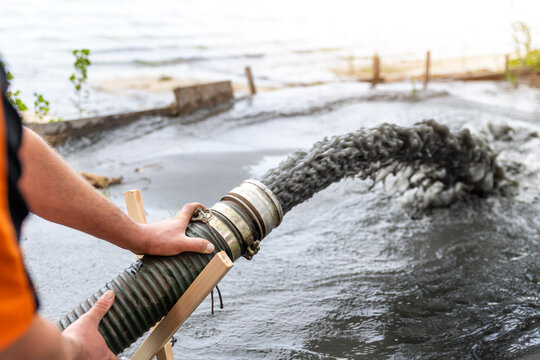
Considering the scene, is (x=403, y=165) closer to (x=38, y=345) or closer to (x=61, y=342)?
(x=61, y=342)

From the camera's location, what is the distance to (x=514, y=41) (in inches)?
434

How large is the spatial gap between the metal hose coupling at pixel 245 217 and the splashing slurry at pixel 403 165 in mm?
259

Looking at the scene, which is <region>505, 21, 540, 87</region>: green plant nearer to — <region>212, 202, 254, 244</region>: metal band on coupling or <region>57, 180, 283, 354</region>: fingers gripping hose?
<region>212, 202, 254, 244</region>: metal band on coupling

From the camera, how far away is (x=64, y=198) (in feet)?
6.40

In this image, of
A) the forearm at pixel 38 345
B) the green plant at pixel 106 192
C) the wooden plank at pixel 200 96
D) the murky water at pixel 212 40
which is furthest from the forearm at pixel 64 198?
the murky water at pixel 212 40

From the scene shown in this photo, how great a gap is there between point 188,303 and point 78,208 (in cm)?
56

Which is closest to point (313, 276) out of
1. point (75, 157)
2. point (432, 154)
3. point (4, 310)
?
point (432, 154)

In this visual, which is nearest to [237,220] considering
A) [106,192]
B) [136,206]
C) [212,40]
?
[136,206]

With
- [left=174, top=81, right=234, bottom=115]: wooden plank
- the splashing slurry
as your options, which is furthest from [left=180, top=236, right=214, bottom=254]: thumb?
[left=174, top=81, right=234, bottom=115]: wooden plank

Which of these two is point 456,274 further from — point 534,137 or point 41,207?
point 534,137

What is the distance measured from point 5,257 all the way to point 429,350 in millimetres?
2421

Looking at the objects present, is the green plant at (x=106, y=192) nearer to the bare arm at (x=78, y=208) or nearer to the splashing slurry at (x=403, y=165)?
the splashing slurry at (x=403, y=165)

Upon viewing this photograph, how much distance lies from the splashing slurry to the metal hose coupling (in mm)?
259

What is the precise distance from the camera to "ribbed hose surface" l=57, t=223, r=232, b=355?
216 cm
